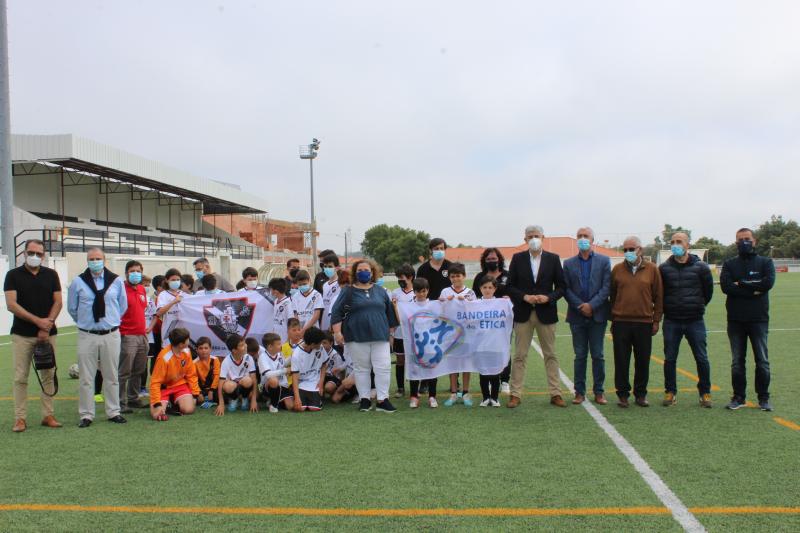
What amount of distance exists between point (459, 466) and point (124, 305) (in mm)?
4096

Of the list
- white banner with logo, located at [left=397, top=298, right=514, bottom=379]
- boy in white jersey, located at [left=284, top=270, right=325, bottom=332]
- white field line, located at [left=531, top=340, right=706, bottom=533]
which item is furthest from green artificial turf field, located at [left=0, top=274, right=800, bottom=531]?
boy in white jersey, located at [left=284, top=270, right=325, bottom=332]

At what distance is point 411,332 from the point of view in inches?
298

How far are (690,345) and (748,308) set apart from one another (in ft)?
2.33

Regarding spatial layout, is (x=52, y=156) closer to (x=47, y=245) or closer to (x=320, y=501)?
(x=47, y=245)

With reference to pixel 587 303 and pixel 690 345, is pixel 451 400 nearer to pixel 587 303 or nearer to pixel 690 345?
pixel 587 303

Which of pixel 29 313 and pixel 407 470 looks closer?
pixel 407 470

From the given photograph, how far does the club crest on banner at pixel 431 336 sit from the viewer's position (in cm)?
752

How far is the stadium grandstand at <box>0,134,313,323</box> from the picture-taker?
2631cm

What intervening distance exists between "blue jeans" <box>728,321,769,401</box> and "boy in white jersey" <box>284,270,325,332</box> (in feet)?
15.7

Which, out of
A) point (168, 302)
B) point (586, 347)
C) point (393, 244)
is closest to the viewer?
point (586, 347)

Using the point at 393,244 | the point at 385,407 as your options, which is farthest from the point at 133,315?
the point at 393,244

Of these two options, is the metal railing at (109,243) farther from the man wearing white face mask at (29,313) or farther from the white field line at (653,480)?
the white field line at (653,480)

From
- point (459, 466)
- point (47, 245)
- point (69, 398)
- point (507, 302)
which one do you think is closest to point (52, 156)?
point (47, 245)

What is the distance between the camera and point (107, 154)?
29594 mm
